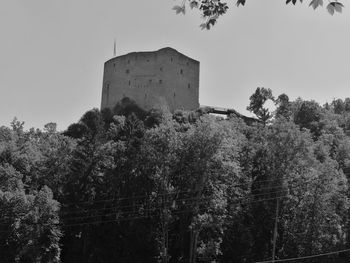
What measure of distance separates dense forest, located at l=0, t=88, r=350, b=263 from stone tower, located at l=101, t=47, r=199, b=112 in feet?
75.0

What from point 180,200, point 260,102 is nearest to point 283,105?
point 260,102

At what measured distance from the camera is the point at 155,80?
62.3 meters

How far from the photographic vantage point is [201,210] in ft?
112

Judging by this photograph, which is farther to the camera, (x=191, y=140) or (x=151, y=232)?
(x=191, y=140)

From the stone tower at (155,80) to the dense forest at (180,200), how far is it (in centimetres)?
2287

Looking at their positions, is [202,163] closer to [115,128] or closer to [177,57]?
[115,128]

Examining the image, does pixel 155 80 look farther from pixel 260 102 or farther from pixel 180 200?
pixel 180 200

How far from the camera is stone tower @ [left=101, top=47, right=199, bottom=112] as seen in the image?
6194 centimetres

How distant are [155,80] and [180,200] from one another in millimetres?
29365

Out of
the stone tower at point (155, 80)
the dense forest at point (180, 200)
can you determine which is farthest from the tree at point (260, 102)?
the dense forest at point (180, 200)

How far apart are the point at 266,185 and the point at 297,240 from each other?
4036 mm

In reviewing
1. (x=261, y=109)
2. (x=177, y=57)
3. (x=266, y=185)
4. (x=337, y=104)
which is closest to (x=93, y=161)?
(x=266, y=185)

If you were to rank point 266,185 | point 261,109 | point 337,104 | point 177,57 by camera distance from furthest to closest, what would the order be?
1. point 337,104
2. point 261,109
3. point 177,57
4. point 266,185

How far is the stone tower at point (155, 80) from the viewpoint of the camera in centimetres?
6194
